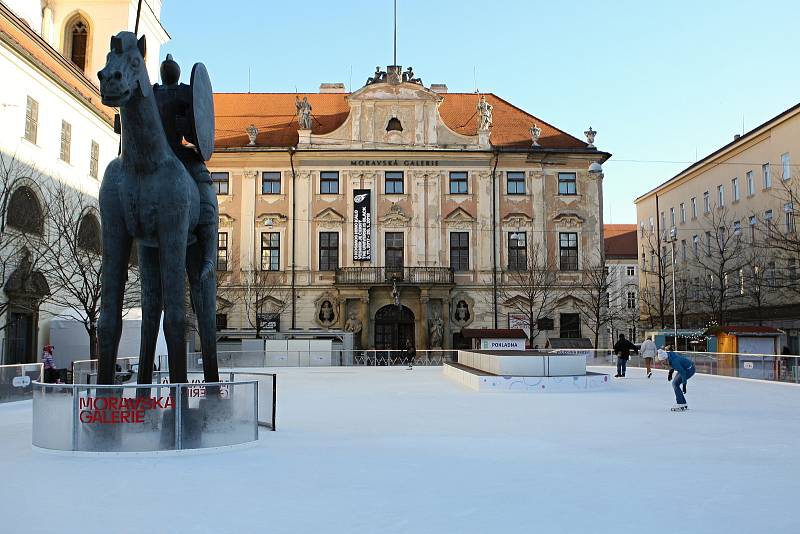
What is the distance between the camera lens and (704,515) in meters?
6.66

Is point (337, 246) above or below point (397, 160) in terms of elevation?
below

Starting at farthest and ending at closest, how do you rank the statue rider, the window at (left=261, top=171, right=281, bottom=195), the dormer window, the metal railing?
the window at (left=261, top=171, right=281, bottom=195) < the dormer window < the metal railing < the statue rider

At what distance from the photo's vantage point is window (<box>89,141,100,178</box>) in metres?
36.8

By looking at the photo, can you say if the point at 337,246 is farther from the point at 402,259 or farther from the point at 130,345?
the point at 130,345

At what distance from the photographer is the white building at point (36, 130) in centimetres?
2830

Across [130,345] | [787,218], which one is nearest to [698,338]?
[787,218]

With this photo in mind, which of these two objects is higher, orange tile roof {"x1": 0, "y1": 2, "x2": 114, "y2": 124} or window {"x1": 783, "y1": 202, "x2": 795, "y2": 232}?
orange tile roof {"x1": 0, "y1": 2, "x2": 114, "y2": 124}

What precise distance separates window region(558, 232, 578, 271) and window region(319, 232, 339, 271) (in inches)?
545

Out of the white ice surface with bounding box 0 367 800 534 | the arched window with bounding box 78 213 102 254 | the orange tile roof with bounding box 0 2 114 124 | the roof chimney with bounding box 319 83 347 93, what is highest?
the roof chimney with bounding box 319 83 347 93

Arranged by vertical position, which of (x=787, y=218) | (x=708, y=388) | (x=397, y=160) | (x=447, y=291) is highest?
(x=397, y=160)

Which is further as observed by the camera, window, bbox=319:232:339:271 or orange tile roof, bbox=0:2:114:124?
window, bbox=319:232:339:271

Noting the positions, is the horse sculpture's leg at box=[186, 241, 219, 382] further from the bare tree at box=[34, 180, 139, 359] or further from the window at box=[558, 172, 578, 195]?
the window at box=[558, 172, 578, 195]

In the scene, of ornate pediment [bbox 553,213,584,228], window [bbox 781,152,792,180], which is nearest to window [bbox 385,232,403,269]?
ornate pediment [bbox 553,213,584,228]

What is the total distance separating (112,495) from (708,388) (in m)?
19.5
